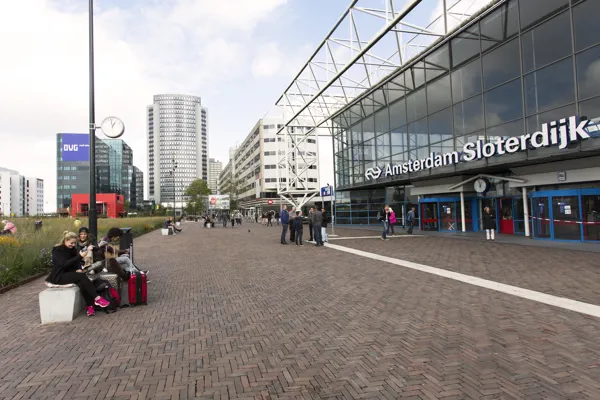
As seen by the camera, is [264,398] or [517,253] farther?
[517,253]

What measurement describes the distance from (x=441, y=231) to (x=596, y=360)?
19.2 m

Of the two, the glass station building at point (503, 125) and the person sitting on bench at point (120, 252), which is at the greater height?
the glass station building at point (503, 125)

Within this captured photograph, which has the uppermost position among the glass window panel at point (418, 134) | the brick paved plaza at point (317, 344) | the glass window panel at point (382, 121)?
the glass window panel at point (382, 121)

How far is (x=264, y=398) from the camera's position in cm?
313

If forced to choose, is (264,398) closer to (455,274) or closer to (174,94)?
(455,274)

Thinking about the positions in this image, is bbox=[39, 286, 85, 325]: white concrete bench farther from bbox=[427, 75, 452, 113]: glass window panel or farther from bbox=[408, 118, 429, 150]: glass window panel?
bbox=[408, 118, 429, 150]: glass window panel

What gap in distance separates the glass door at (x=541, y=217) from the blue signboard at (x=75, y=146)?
17451mm

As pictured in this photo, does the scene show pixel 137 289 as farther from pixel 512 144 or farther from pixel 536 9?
pixel 536 9

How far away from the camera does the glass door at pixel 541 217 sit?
51.4 ft

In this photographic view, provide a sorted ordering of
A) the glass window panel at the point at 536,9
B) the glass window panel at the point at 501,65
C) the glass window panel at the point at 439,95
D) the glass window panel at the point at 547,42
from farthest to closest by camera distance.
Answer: the glass window panel at the point at 439,95 → the glass window panel at the point at 501,65 → the glass window panel at the point at 536,9 → the glass window panel at the point at 547,42

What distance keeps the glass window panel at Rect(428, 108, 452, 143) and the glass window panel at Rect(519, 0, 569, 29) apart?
5.30 meters

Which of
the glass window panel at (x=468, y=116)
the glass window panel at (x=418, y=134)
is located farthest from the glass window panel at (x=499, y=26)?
the glass window panel at (x=418, y=134)

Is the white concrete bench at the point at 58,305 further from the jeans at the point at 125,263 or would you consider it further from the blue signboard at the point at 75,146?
the blue signboard at the point at 75,146

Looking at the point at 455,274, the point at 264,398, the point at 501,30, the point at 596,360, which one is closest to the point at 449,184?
the point at 501,30
